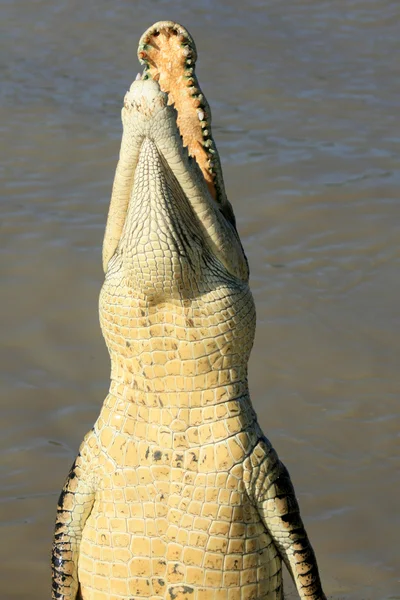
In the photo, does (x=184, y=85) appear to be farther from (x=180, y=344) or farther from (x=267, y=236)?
(x=267, y=236)

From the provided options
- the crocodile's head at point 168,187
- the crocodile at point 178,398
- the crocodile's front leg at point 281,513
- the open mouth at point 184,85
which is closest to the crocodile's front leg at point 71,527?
the crocodile at point 178,398

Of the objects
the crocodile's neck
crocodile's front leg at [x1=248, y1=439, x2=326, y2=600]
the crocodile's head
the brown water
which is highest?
the brown water

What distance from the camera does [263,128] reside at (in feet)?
24.6

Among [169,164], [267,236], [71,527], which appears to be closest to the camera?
[169,164]

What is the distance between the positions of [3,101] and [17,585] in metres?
4.77

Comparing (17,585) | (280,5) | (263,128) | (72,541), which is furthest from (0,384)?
(280,5)

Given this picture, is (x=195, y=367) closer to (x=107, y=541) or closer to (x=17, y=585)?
(x=107, y=541)

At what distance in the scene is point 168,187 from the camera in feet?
7.06

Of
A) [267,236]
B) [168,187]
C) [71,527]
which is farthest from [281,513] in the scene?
[267,236]

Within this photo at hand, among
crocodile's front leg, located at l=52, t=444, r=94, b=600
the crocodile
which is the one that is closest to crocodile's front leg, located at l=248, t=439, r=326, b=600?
the crocodile

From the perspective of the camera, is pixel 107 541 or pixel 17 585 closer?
pixel 107 541

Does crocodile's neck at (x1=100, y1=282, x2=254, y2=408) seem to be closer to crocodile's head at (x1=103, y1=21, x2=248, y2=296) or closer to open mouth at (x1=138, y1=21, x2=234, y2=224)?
crocodile's head at (x1=103, y1=21, x2=248, y2=296)

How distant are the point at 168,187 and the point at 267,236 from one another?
13.6 ft

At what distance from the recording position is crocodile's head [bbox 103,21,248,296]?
2129 mm
